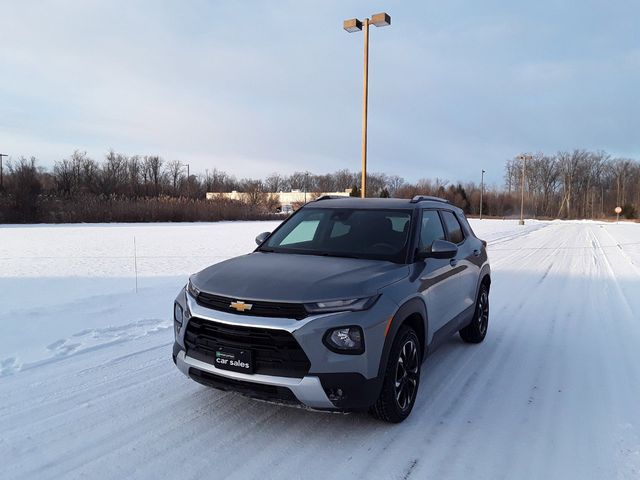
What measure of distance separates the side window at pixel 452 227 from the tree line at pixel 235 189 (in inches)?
1659

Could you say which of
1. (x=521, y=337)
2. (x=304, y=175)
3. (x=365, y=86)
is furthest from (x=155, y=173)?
(x=521, y=337)

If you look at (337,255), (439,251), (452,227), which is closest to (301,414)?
(337,255)

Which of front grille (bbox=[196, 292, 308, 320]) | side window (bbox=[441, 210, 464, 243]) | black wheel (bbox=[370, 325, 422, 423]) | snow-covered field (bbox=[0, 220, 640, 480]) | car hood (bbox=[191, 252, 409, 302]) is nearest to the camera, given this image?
snow-covered field (bbox=[0, 220, 640, 480])

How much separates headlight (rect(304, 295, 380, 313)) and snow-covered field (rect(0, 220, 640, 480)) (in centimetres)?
102

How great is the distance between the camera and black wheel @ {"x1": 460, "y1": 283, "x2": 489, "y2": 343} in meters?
6.00

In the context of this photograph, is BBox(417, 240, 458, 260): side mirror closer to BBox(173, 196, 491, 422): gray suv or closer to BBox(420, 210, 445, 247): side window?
BBox(173, 196, 491, 422): gray suv

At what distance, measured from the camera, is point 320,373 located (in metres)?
3.26

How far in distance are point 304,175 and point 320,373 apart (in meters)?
142

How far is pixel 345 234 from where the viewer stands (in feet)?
15.7

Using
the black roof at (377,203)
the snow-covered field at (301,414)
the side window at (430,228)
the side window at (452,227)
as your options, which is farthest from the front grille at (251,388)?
the side window at (452,227)

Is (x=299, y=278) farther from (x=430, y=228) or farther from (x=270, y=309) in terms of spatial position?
(x=430, y=228)

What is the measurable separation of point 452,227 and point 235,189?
10596 centimetres

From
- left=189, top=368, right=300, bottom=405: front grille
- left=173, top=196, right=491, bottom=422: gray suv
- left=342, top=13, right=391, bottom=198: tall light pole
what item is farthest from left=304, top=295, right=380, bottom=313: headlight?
left=342, top=13, right=391, bottom=198: tall light pole

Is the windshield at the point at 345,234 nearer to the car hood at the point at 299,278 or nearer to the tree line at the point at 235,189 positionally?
the car hood at the point at 299,278
